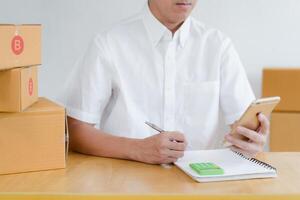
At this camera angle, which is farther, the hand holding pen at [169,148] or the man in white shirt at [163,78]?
the man in white shirt at [163,78]

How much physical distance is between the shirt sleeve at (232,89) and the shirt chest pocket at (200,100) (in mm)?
32

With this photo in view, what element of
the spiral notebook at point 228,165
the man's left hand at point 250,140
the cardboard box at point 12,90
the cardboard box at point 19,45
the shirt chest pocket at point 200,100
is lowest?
the spiral notebook at point 228,165

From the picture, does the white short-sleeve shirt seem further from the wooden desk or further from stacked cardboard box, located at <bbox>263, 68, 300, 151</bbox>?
stacked cardboard box, located at <bbox>263, 68, 300, 151</bbox>

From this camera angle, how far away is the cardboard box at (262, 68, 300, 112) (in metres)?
2.82

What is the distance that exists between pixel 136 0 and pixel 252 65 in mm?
740

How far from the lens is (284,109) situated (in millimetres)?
2844

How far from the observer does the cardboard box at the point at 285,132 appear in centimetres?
284

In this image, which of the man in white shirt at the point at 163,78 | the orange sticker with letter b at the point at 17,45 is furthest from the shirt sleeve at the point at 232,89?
the orange sticker with letter b at the point at 17,45

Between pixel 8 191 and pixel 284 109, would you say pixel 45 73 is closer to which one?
pixel 284 109

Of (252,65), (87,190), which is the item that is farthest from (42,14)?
(87,190)

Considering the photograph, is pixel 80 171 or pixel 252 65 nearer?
pixel 80 171

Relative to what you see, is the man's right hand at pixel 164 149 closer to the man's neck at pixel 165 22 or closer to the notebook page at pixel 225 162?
the notebook page at pixel 225 162

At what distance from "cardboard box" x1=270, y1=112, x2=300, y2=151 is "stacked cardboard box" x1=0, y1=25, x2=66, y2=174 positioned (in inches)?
68.3

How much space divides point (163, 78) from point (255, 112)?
42 centimetres
